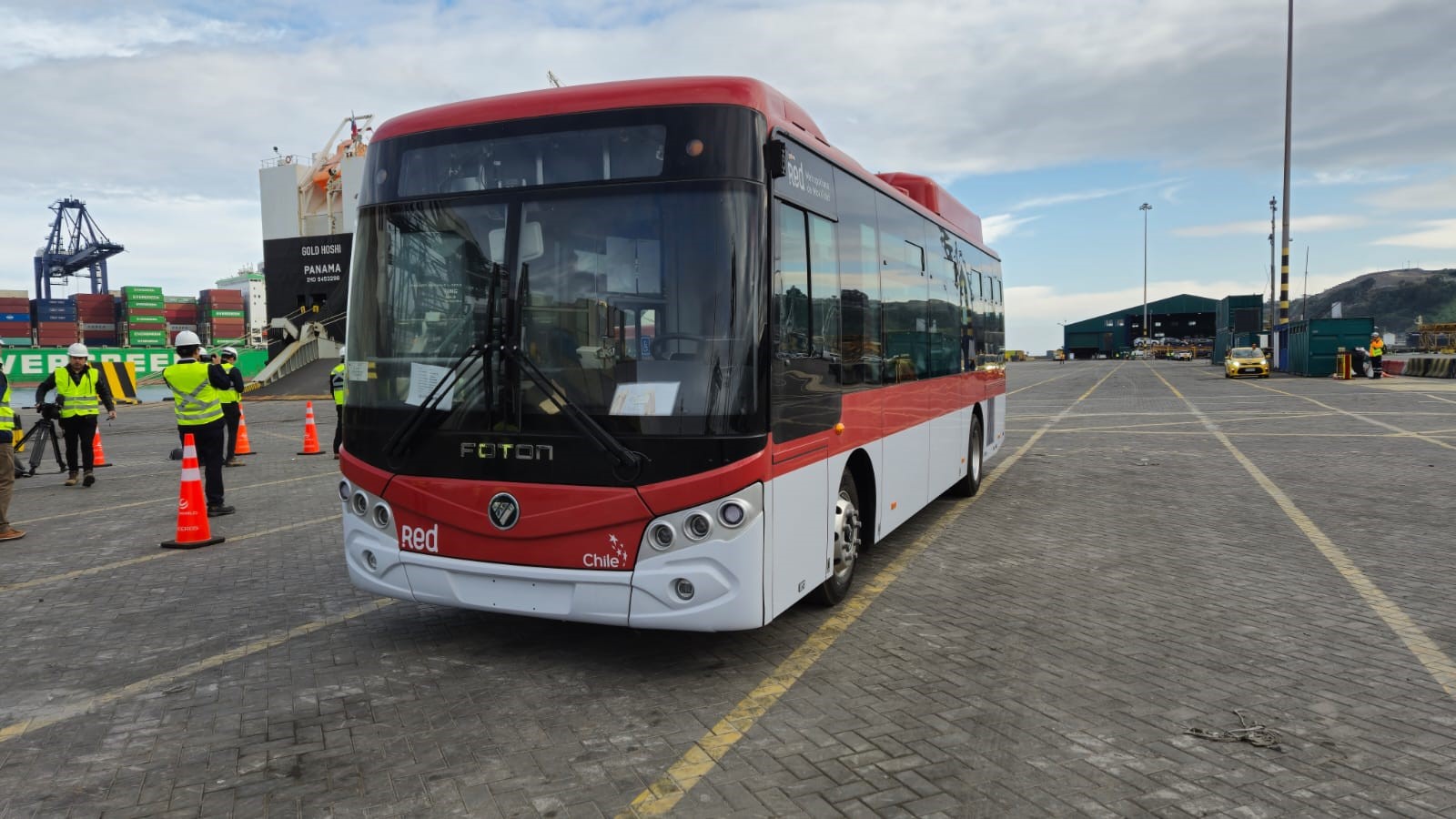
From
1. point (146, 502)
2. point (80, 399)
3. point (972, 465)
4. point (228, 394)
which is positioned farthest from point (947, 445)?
point (80, 399)

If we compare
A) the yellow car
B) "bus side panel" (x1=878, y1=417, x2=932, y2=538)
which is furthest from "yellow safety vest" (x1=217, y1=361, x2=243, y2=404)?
the yellow car

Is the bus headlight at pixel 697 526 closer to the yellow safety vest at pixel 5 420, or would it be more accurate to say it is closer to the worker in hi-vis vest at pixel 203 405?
the worker in hi-vis vest at pixel 203 405

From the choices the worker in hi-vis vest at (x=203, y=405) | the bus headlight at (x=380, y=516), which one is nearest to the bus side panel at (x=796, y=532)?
the bus headlight at (x=380, y=516)

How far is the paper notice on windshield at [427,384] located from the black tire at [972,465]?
6.44 m

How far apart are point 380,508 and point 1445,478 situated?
1152 cm

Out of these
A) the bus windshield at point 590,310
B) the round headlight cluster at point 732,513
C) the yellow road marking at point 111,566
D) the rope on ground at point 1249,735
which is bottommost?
the rope on ground at point 1249,735

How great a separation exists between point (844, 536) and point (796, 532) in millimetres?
1045

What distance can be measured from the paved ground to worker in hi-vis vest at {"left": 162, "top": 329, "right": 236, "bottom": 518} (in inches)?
56.8

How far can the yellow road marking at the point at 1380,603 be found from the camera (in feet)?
15.3

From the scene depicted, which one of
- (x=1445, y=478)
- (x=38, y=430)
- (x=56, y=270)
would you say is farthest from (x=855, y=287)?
(x=56, y=270)

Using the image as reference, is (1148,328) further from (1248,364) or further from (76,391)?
(76,391)

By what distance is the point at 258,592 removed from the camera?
21.5 ft

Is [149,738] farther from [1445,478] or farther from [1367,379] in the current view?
[1367,379]

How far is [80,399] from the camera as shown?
40.1 ft
